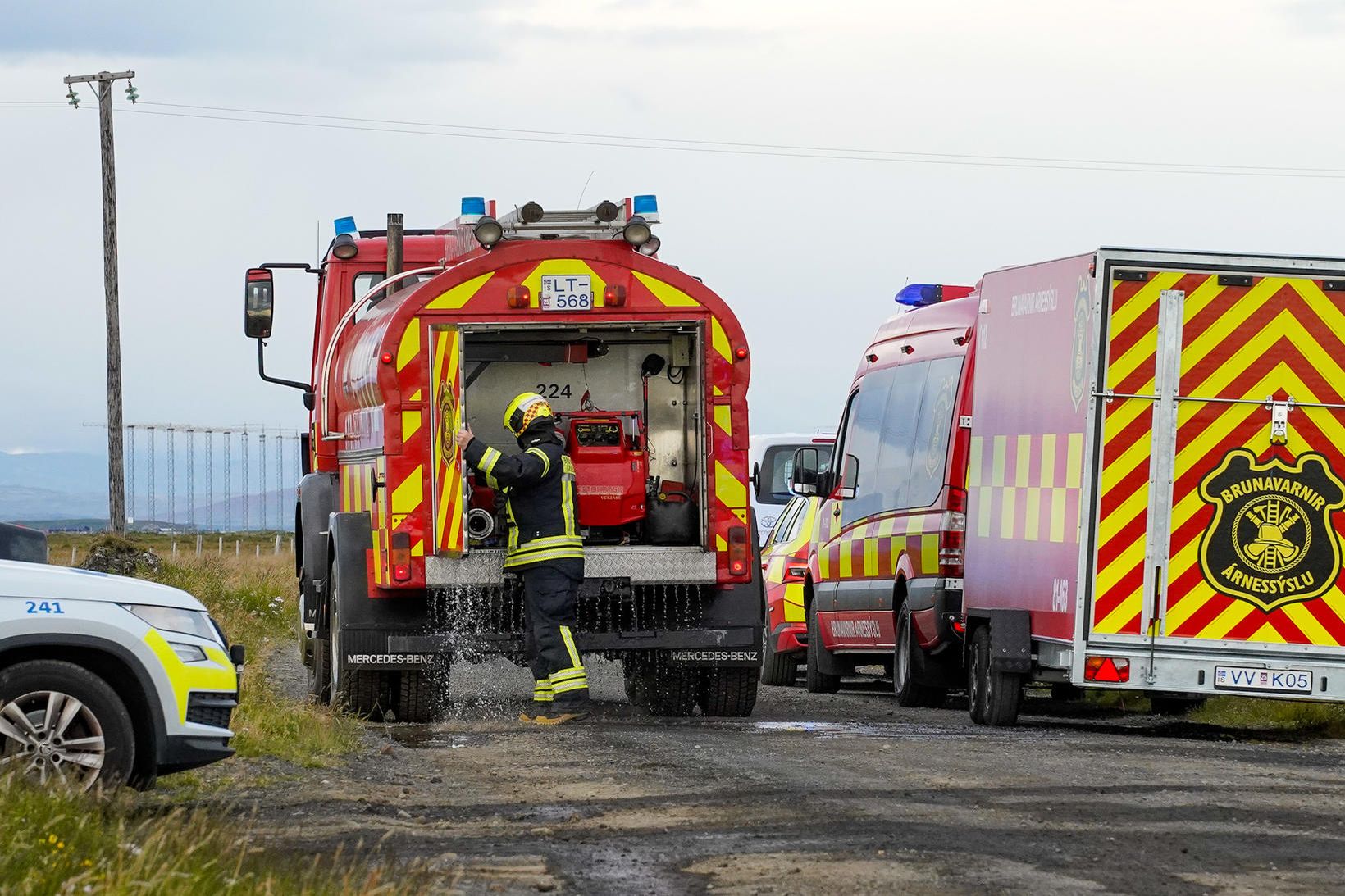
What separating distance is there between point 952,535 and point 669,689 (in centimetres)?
224

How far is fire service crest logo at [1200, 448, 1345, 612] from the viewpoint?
12.4 metres

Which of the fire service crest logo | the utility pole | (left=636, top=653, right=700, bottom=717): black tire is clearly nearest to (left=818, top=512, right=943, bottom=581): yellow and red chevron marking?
(left=636, top=653, right=700, bottom=717): black tire

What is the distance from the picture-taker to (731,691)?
13852 millimetres

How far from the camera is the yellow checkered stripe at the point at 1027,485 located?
12555 mm

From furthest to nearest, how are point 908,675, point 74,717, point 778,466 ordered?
point 778,466 < point 908,675 < point 74,717

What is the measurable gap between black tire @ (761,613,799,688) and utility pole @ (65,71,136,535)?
16666 mm

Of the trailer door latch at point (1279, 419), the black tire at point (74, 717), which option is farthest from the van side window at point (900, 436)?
the black tire at point (74, 717)

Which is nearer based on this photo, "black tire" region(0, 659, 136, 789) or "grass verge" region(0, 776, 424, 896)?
"grass verge" region(0, 776, 424, 896)

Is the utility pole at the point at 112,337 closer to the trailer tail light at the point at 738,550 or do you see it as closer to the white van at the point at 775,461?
the white van at the point at 775,461

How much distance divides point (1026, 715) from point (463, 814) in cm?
779

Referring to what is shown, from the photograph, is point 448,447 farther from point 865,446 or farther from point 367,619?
point 865,446

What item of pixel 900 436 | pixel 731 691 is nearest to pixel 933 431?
pixel 900 436

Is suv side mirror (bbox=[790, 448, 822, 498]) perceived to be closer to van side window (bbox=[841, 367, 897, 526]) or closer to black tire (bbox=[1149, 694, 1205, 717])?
van side window (bbox=[841, 367, 897, 526])

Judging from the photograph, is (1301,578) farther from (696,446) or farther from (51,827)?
(51,827)
